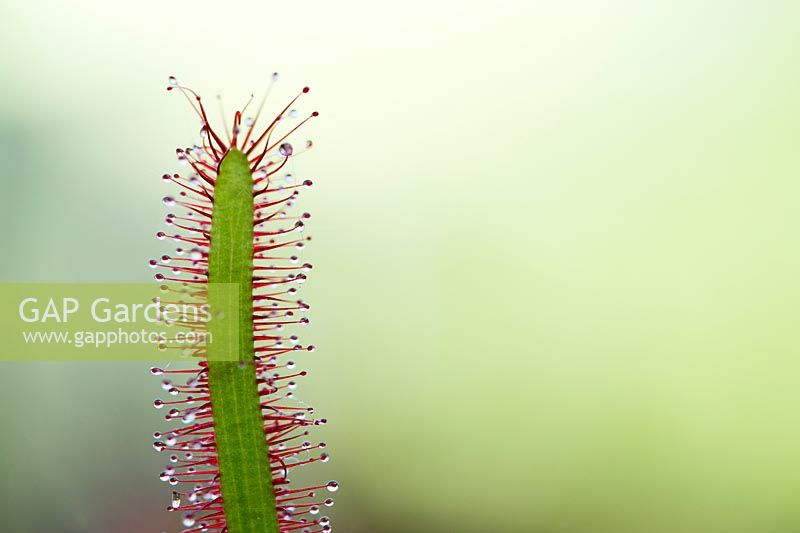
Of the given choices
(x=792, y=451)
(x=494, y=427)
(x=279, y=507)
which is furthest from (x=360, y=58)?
(x=792, y=451)

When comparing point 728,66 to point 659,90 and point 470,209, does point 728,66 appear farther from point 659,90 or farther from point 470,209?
point 470,209

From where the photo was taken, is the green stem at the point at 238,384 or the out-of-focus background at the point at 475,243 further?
the out-of-focus background at the point at 475,243

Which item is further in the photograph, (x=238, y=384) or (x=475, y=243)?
(x=475, y=243)

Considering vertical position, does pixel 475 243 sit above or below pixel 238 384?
above
